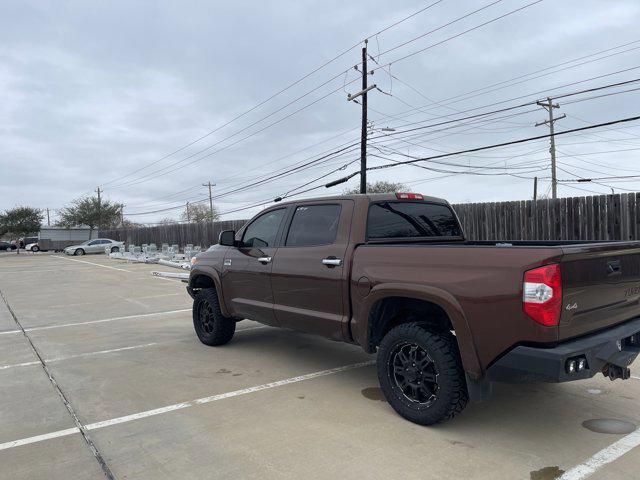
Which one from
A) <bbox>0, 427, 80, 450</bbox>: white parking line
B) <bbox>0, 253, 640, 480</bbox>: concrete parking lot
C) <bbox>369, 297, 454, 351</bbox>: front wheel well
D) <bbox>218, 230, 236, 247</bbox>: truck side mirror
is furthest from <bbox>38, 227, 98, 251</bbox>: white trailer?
<bbox>369, 297, 454, 351</bbox>: front wheel well

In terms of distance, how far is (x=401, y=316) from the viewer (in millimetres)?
4258

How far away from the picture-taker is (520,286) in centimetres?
313

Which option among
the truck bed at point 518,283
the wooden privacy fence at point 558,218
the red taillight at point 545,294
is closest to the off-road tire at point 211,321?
the truck bed at point 518,283

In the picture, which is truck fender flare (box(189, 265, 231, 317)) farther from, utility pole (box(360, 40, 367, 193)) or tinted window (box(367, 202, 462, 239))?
utility pole (box(360, 40, 367, 193))

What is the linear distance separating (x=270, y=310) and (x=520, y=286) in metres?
2.93

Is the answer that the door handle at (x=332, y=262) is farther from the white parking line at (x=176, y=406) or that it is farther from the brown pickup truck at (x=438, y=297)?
the white parking line at (x=176, y=406)

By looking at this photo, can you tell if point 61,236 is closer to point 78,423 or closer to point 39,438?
point 78,423

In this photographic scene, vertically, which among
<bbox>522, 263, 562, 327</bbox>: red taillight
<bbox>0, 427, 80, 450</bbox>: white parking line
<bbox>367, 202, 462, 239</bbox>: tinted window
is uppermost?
<bbox>367, 202, 462, 239</bbox>: tinted window

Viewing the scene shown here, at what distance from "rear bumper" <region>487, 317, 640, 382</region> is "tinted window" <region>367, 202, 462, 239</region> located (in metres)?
1.75

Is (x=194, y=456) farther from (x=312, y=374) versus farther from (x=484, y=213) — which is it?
(x=484, y=213)

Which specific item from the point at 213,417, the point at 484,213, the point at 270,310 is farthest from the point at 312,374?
the point at 484,213

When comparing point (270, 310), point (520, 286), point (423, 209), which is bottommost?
point (270, 310)

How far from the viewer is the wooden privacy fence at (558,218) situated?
1080 cm

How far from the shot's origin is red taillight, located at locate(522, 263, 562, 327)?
307 cm
